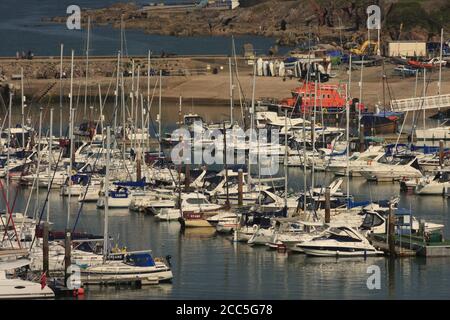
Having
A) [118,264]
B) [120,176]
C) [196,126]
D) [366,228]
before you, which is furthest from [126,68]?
[118,264]

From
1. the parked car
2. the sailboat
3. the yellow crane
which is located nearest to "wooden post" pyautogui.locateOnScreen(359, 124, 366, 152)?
the parked car

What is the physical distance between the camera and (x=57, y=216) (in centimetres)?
5512

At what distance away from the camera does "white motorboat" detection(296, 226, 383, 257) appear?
47.4 m

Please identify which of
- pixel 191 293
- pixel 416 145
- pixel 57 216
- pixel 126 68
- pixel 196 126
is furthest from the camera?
pixel 126 68

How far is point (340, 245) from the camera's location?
4741 cm

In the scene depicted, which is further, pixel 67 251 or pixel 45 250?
pixel 45 250

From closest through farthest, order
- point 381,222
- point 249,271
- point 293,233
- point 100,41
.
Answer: point 249,271, point 293,233, point 381,222, point 100,41

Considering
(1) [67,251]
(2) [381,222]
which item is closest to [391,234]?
(2) [381,222]

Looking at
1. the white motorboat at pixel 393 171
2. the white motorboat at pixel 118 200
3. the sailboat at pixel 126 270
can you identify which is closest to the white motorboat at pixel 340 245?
the sailboat at pixel 126 270

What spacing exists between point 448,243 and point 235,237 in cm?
645

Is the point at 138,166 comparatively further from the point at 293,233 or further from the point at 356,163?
the point at 293,233

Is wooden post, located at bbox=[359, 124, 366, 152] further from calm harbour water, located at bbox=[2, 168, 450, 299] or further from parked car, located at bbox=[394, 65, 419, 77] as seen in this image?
parked car, located at bbox=[394, 65, 419, 77]

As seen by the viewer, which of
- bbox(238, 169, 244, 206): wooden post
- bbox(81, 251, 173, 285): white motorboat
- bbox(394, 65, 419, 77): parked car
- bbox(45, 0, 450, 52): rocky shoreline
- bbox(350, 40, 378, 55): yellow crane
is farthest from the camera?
bbox(45, 0, 450, 52): rocky shoreline

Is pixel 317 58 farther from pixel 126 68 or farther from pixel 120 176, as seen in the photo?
pixel 120 176
